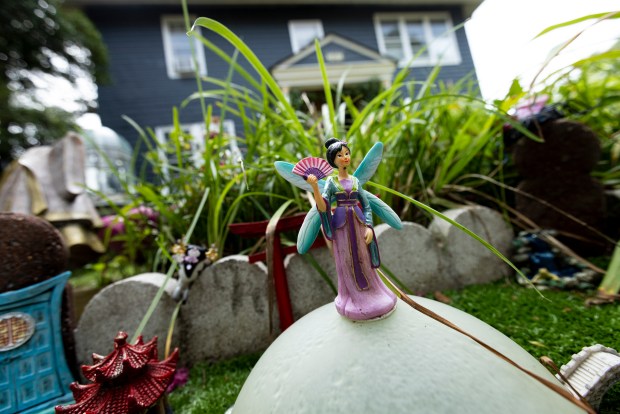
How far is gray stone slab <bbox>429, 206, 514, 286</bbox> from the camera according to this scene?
3.92ft

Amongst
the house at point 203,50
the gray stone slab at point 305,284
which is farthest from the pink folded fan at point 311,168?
the house at point 203,50

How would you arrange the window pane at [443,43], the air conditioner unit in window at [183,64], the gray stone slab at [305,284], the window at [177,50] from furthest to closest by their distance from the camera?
the window pane at [443,43]
the air conditioner unit in window at [183,64]
the window at [177,50]
the gray stone slab at [305,284]

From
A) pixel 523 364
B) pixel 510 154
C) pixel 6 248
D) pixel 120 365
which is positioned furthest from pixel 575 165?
pixel 6 248

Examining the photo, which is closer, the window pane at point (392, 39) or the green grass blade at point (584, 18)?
the green grass blade at point (584, 18)


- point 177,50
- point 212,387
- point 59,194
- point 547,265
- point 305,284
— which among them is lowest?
point 212,387

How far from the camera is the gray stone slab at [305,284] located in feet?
3.52

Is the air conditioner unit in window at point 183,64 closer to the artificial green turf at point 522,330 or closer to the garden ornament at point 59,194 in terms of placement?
the garden ornament at point 59,194

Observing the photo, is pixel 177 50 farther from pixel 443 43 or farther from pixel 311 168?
pixel 311 168

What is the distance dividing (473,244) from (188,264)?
41.1 inches

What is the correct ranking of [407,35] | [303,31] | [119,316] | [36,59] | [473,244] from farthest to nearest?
1. [407,35]
2. [303,31]
3. [36,59]
4. [473,244]
5. [119,316]

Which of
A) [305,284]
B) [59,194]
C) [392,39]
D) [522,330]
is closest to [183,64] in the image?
[392,39]

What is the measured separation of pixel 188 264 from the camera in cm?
102

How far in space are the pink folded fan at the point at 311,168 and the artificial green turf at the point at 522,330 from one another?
68 centimetres

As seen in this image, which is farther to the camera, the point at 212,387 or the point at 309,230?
the point at 212,387
